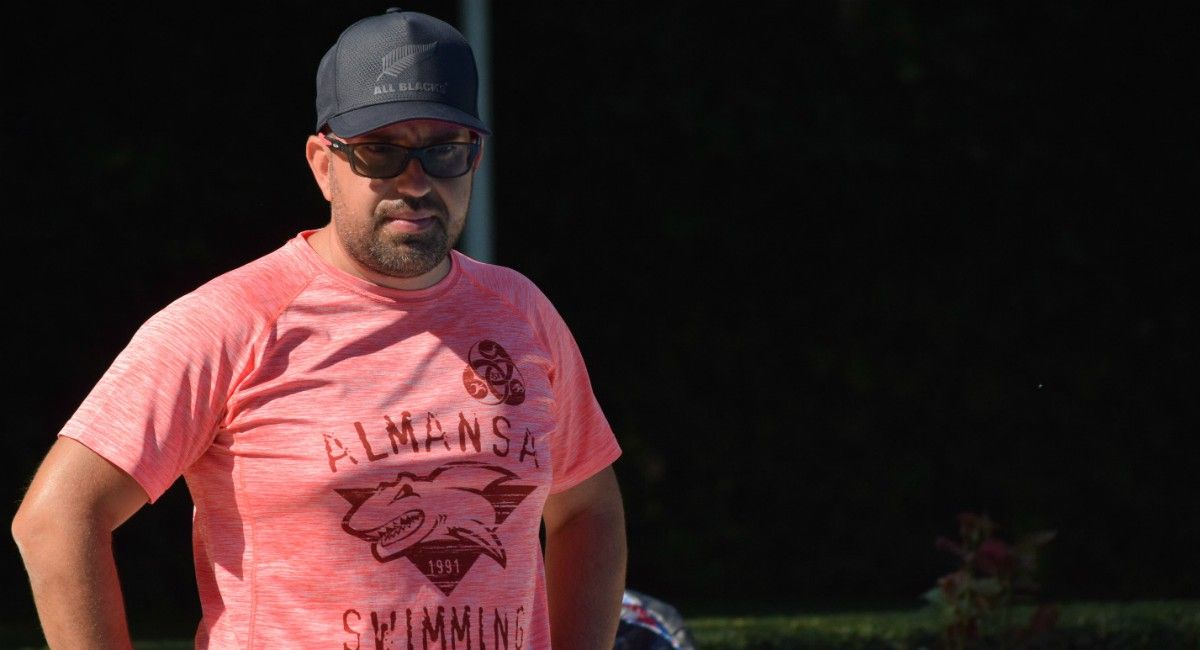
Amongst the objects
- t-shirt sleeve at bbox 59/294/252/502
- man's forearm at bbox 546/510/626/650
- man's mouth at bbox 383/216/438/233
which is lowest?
man's forearm at bbox 546/510/626/650

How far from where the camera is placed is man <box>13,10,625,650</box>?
2.21 m

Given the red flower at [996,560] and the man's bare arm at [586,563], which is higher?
the man's bare arm at [586,563]

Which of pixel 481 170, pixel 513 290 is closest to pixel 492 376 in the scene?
pixel 513 290

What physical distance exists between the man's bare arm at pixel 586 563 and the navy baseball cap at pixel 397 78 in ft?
2.09

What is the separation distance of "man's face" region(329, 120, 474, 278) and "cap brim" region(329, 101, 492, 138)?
0.01 meters

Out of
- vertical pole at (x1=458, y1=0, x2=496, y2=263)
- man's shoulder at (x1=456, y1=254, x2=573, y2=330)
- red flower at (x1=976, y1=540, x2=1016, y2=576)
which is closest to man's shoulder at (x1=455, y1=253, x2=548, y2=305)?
man's shoulder at (x1=456, y1=254, x2=573, y2=330)

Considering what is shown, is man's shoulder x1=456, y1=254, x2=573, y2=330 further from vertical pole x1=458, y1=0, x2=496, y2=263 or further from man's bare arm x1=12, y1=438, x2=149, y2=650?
vertical pole x1=458, y1=0, x2=496, y2=263

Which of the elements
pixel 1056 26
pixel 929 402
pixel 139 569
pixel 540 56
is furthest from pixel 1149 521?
pixel 139 569

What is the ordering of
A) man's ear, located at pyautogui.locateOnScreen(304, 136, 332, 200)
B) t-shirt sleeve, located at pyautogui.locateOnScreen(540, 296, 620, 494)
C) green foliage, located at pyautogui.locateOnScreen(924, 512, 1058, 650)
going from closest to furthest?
man's ear, located at pyautogui.locateOnScreen(304, 136, 332, 200), t-shirt sleeve, located at pyautogui.locateOnScreen(540, 296, 620, 494), green foliage, located at pyautogui.locateOnScreen(924, 512, 1058, 650)

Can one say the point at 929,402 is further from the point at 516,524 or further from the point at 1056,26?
the point at 516,524

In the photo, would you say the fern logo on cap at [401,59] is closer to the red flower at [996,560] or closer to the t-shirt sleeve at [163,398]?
the t-shirt sleeve at [163,398]

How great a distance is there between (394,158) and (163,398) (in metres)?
0.47

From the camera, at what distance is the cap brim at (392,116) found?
7.80ft

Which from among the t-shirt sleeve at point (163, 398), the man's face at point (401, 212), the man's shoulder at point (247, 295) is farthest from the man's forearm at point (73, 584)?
the man's face at point (401, 212)
